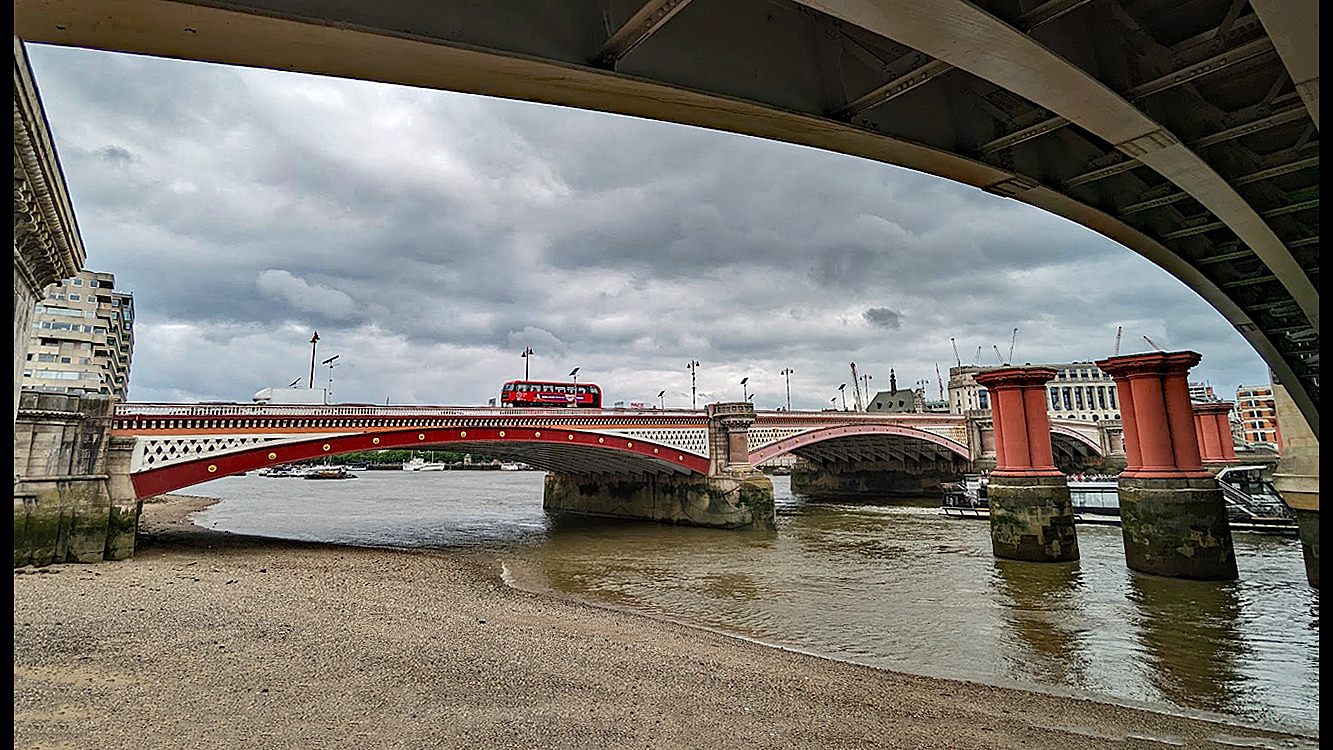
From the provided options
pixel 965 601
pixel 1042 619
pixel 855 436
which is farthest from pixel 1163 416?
pixel 855 436

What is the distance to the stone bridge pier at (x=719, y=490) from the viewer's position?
31.5 metres

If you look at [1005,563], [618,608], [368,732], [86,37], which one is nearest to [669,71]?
[86,37]

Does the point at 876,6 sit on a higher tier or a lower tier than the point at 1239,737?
higher

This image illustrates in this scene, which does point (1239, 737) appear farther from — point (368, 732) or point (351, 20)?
point (351, 20)

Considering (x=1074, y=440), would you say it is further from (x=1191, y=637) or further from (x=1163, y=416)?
(x=1191, y=637)

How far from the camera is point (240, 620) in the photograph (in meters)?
12.1

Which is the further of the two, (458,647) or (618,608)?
(618,608)

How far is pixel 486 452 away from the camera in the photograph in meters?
31.2

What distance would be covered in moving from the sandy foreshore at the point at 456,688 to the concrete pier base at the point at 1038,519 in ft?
39.0

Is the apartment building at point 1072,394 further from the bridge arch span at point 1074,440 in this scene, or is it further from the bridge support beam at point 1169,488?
the bridge support beam at point 1169,488

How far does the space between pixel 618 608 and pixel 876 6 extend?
14.0 metres

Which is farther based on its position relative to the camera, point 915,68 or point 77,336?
point 77,336

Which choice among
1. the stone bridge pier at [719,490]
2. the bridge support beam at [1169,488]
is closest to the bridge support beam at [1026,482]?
the bridge support beam at [1169,488]

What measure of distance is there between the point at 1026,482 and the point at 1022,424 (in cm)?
171
